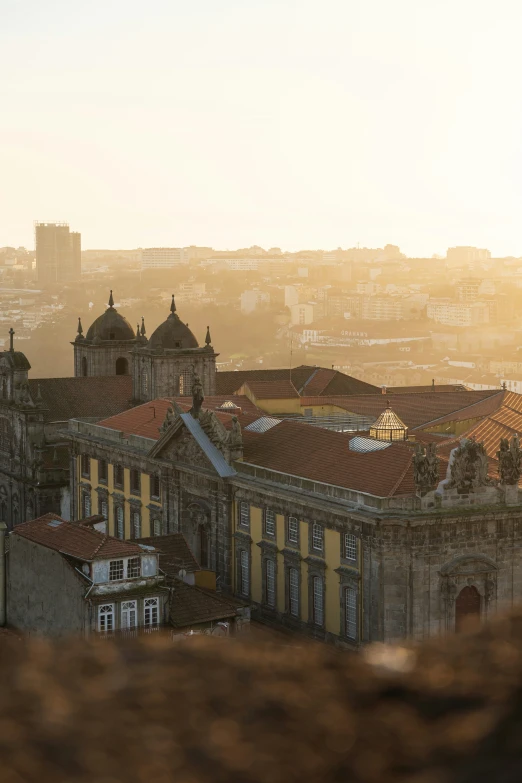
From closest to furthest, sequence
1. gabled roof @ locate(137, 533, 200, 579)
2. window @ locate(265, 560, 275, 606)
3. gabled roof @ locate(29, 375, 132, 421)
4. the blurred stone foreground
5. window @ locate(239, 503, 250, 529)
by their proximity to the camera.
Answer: the blurred stone foreground, gabled roof @ locate(137, 533, 200, 579), window @ locate(265, 560, 275, 606), window @ locate(239, 503, 250, 529), gabled roof @ locate(29, 375, 132, 421)

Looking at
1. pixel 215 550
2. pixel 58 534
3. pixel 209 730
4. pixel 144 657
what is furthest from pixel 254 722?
pixel 215 550

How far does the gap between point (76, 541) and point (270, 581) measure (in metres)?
8.97

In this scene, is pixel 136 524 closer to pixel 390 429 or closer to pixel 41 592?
pixel 390 429

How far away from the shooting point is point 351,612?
43438mm

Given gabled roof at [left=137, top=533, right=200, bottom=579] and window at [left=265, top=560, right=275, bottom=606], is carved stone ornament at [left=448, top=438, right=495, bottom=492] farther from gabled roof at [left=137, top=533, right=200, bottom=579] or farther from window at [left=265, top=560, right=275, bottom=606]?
gabled roof at [left=137, top=533, right=200, bottom=579]

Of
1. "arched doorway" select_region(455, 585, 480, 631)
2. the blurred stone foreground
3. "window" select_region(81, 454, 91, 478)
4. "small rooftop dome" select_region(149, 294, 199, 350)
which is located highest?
the blurred stone foreground

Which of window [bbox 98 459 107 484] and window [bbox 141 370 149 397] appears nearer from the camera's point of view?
window [bbox 98 459 107 484]

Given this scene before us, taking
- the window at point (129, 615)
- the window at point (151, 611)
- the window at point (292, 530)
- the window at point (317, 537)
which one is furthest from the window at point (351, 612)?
the window at point (129, 615)

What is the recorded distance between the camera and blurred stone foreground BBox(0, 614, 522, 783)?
4055mm

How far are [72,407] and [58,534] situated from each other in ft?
118

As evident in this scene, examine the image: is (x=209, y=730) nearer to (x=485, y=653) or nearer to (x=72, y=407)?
(x=485, y=653)

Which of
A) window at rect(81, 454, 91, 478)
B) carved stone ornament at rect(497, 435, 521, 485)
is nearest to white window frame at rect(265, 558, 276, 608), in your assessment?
carved stone ornament at rect(497, 435, 521, 485)

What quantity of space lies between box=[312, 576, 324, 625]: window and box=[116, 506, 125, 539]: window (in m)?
16.9

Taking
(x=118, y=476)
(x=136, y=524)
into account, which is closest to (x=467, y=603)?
(x=136, y=524)
